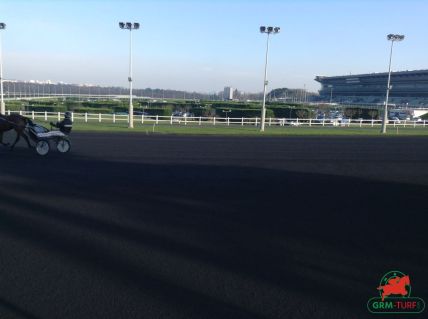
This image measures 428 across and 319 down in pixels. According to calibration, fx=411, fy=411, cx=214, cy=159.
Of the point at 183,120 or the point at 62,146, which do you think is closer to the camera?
the point at 62,146

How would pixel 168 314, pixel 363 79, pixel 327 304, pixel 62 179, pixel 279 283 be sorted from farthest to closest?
pixel 363 79
pixel 62 179
pixel 279 283
pixel 327 304
pixel 168 314

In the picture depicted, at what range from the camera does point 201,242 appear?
619 cm

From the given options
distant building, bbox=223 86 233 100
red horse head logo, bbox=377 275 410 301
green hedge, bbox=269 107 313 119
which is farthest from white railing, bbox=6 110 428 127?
distant building, bbox=223 86 233 100

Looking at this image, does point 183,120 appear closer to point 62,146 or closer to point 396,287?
point 62,146

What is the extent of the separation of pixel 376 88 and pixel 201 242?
138m

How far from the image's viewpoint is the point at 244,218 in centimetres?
750

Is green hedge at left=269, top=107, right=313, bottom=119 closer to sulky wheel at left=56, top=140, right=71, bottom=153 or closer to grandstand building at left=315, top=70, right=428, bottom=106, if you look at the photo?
sulky wheel at left=56, top=140, right=71, bottom=153

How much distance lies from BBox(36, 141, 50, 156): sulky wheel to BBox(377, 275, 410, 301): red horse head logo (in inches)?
511

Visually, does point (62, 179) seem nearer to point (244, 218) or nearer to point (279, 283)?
point (244, 218)

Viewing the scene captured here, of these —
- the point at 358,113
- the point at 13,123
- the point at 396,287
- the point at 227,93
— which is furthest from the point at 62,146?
the point at 227,93

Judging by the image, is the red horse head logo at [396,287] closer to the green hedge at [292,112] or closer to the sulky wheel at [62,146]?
the sulky wheel at [62,146]

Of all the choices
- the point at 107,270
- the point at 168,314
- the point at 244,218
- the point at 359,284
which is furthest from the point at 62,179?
the point at 359,284

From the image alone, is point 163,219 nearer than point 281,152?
Yes

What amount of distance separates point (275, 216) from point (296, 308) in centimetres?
340
